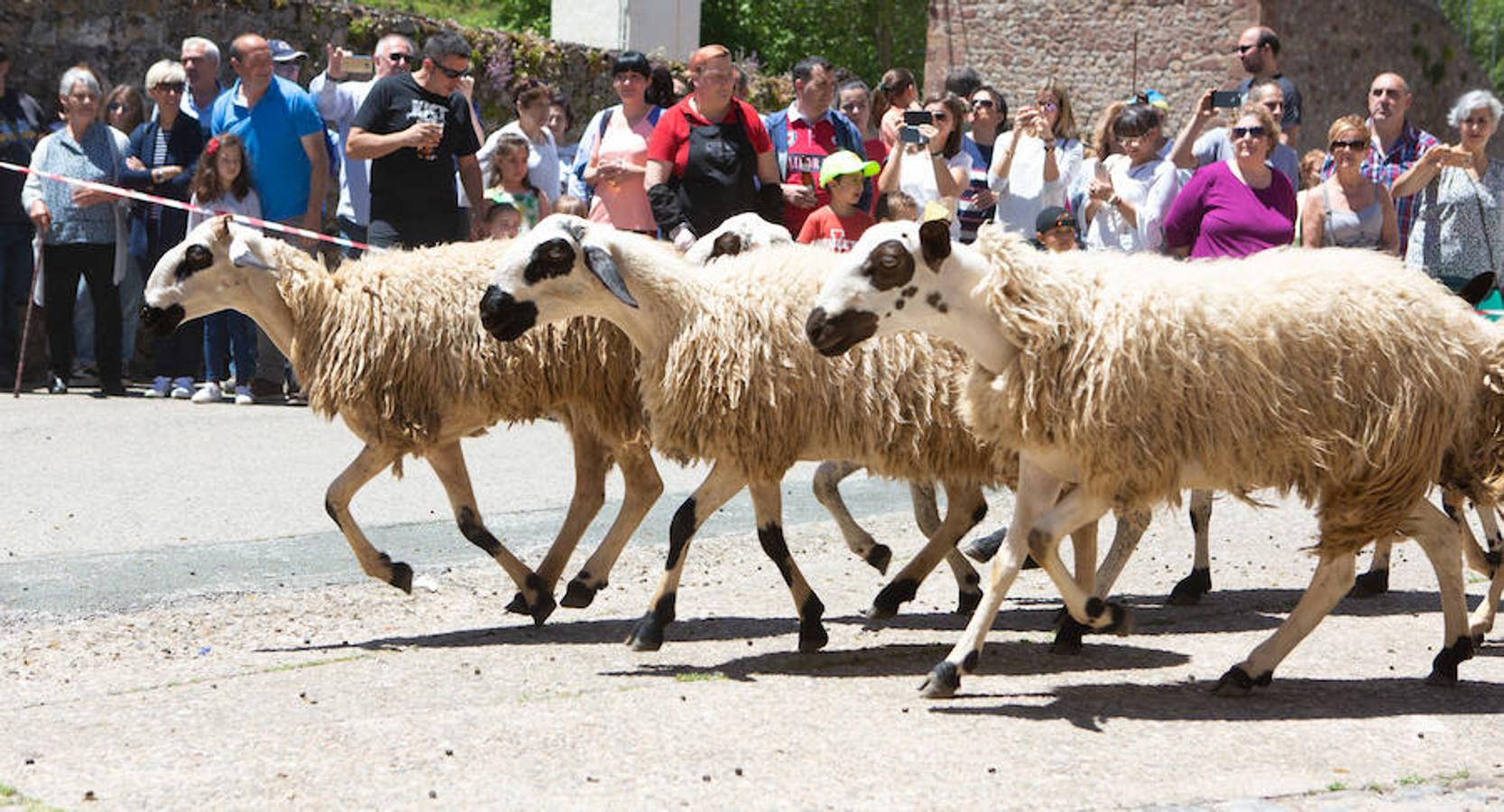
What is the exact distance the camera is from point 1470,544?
7609 mm

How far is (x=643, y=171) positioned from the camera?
1148 centimetres

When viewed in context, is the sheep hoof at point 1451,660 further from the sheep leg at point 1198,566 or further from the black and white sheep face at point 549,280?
the black and white sheep face at point 549,280

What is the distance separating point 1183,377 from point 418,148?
5.72 m

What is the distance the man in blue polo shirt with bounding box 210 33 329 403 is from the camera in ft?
44.7

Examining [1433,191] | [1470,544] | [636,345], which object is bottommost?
[1470,544]

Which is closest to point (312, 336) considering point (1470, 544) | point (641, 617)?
point (641, 617)

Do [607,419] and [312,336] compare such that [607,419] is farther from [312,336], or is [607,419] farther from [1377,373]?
[1377,373]

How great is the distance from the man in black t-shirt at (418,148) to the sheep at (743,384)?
3.79 m

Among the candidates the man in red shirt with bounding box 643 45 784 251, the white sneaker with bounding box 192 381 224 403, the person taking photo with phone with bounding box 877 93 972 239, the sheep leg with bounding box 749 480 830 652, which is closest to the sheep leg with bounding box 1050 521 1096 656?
the sheep leg with bounding box 749 480 830 652

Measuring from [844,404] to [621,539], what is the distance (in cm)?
129

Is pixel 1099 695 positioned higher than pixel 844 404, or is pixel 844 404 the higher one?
pixel 844 404

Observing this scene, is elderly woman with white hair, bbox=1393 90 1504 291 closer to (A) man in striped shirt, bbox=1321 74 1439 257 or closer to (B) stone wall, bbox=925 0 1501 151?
(A) man in striped shirt, bbox=1321 74 1439 257

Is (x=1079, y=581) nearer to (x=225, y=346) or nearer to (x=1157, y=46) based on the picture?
(x=225, y=346)

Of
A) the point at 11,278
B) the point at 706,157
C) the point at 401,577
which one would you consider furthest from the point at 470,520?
the point at 11,278
